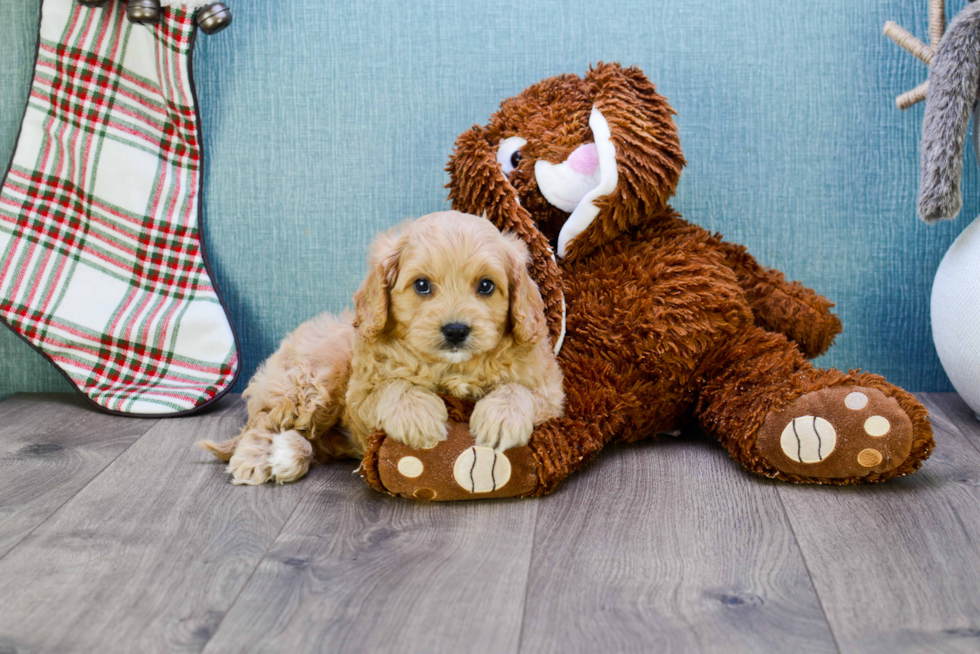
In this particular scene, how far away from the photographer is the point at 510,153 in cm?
171

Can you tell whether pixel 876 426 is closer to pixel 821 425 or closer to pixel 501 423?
pixel 821 425

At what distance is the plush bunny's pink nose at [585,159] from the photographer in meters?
1.63

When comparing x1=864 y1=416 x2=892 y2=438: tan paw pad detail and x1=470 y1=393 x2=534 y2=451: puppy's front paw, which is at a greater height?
x1=864 y1=416 x2=892 y2=438: tan paw pad detail

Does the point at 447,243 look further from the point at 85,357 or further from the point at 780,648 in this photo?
the point at 85,357

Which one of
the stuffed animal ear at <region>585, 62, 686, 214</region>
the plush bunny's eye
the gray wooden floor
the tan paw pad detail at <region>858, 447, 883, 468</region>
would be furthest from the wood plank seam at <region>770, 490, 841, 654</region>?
the plush bunny's eye

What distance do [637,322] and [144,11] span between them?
133 centimetres

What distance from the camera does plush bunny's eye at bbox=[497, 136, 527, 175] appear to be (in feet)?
5.59

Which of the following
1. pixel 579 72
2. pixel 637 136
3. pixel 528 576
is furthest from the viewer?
pixel 579 72

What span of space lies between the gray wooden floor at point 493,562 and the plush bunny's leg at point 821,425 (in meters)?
0.05

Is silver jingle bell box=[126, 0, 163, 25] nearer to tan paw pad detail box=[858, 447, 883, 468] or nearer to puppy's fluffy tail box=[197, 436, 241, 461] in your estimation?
puppy's fluffy tail box=[197, 436, 241, 461]

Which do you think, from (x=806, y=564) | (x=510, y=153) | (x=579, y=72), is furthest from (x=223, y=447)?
(x=579, y=72)

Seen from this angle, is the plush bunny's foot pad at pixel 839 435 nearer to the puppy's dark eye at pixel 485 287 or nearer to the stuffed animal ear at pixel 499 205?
the stuffed animal ear at pixel 499 205

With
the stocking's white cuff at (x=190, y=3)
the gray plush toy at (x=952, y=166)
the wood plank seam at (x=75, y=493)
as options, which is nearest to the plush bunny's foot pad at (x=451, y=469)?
the wood plank seam at (x=75, y=493)

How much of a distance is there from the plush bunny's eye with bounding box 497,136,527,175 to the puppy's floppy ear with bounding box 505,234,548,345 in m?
0.32
